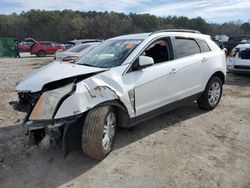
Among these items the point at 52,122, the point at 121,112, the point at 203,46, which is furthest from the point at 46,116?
the point at 203,46

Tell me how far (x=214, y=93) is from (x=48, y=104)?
3988 mm

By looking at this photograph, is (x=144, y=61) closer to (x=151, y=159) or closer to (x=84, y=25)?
(x=151, y=159)

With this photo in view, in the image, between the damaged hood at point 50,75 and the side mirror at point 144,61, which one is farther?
the side mirror at point 144,61

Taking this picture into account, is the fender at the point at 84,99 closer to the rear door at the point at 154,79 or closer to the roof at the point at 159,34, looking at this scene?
the rear door at the point at 154,79

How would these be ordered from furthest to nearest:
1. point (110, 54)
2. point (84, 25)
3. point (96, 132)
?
point (84, 25) → point (110, 54) → point (96, 132)

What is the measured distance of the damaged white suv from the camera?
3766 mm

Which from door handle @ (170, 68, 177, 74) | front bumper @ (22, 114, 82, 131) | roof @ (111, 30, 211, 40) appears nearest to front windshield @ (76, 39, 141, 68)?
roof @ (111, 30, 211, 40)

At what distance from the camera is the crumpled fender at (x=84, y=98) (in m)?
3.62

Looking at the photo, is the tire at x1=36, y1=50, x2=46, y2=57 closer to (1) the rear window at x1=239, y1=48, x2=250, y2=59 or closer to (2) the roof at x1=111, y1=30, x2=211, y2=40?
(1) the rear window at x1=239, y1=48, x2=250, y2=59

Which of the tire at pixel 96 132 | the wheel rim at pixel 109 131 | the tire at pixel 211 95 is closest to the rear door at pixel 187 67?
the tire at pixel 211 95

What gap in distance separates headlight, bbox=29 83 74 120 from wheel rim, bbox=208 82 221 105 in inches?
138

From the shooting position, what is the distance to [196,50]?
595 cm

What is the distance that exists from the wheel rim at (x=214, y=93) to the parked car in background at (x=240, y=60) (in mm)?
4006

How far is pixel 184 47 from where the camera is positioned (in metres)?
5.66
